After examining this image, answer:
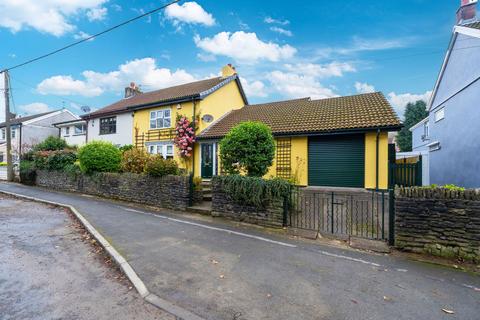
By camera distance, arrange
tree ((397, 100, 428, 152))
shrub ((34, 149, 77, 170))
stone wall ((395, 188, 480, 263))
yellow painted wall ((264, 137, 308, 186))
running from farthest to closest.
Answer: tree ((397, 100, 428, 152)) < shrub ((34, 149, 77, 170)) < yellow painted wall ((264, 137, 308, 186)) < stone wall ((395, 188, 480, 263))

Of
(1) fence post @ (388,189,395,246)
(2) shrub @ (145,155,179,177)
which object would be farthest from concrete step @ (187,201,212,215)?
(1) fence post @ (388,189,395,246)

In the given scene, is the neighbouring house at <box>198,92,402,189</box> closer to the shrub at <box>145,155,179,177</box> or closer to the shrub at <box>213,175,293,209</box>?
the shrub at <box>145,155,179,177</box>

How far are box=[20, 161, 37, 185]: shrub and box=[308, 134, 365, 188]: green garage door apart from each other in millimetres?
19363

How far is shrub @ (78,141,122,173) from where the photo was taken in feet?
41.9

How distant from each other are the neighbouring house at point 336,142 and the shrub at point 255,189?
18.3ft

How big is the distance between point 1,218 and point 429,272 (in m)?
12.1

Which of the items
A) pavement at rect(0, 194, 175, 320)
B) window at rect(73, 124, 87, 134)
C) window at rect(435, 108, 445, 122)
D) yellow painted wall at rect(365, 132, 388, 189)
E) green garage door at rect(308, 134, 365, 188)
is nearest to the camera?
pavement at rect(0, 194, 175, 320)

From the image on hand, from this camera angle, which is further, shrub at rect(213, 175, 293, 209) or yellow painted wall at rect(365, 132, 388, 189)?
yellow painted wall at rect(365, 132, 388, 189)

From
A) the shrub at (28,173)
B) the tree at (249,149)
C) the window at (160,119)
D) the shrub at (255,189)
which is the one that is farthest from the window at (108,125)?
the shrub at (255,189)

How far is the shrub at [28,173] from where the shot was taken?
17.7 metres

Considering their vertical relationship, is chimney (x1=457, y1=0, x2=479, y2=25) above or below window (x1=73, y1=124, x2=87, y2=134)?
above

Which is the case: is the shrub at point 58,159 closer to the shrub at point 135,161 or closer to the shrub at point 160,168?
the shrub at point 135,161

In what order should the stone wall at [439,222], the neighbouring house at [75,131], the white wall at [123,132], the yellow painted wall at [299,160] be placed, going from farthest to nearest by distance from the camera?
the neighbouring house at [75,131]
the white wall at [123,132]
the yellow painted wall at [299,160]
the stone wall at [439,222]

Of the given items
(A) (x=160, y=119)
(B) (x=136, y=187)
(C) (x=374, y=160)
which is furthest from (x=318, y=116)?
(A) (x=160, y=119)
